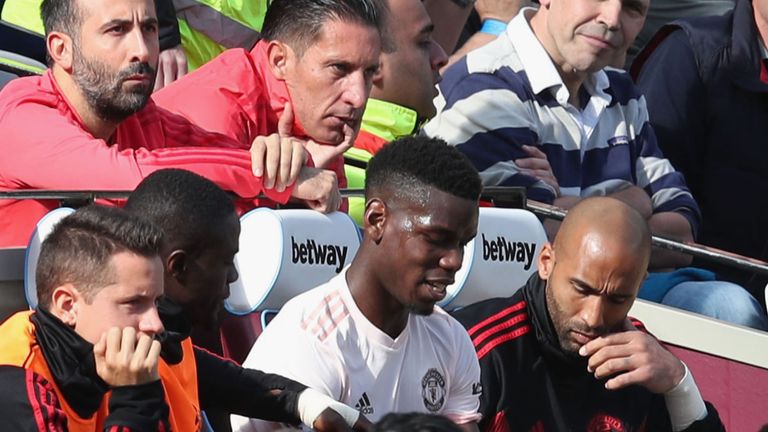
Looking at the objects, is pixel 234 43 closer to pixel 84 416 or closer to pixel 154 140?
pixel 154 140

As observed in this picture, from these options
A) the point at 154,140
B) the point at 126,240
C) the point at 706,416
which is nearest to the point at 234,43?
the point at 154,140

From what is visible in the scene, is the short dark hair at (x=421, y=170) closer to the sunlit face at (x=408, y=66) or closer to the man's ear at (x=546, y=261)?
the man's ear at (x=546, y=261)

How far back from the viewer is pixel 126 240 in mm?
3598

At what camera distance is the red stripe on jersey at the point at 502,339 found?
4.64m

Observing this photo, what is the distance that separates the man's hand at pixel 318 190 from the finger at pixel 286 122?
531 millimetres

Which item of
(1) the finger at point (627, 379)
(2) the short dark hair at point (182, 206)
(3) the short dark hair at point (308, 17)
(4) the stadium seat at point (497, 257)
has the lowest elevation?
(1) the finger at point (627, 379)

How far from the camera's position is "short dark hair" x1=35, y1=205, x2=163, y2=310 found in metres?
3.55

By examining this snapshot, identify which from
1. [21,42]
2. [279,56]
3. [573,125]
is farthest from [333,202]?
[21,42]

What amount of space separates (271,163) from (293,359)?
2.65 ft

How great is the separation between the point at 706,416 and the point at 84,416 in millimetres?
2243

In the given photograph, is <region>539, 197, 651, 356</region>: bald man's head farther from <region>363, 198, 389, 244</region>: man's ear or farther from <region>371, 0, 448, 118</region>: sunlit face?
<region>371, 0, 448, 118</region>: sunlit face

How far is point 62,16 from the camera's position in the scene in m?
4.82

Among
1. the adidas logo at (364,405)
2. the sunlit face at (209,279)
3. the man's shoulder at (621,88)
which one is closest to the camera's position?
the sunlit face at (209,279)

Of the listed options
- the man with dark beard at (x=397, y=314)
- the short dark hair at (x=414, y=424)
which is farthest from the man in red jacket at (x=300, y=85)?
the short dark hair at (x=414, y=424)
